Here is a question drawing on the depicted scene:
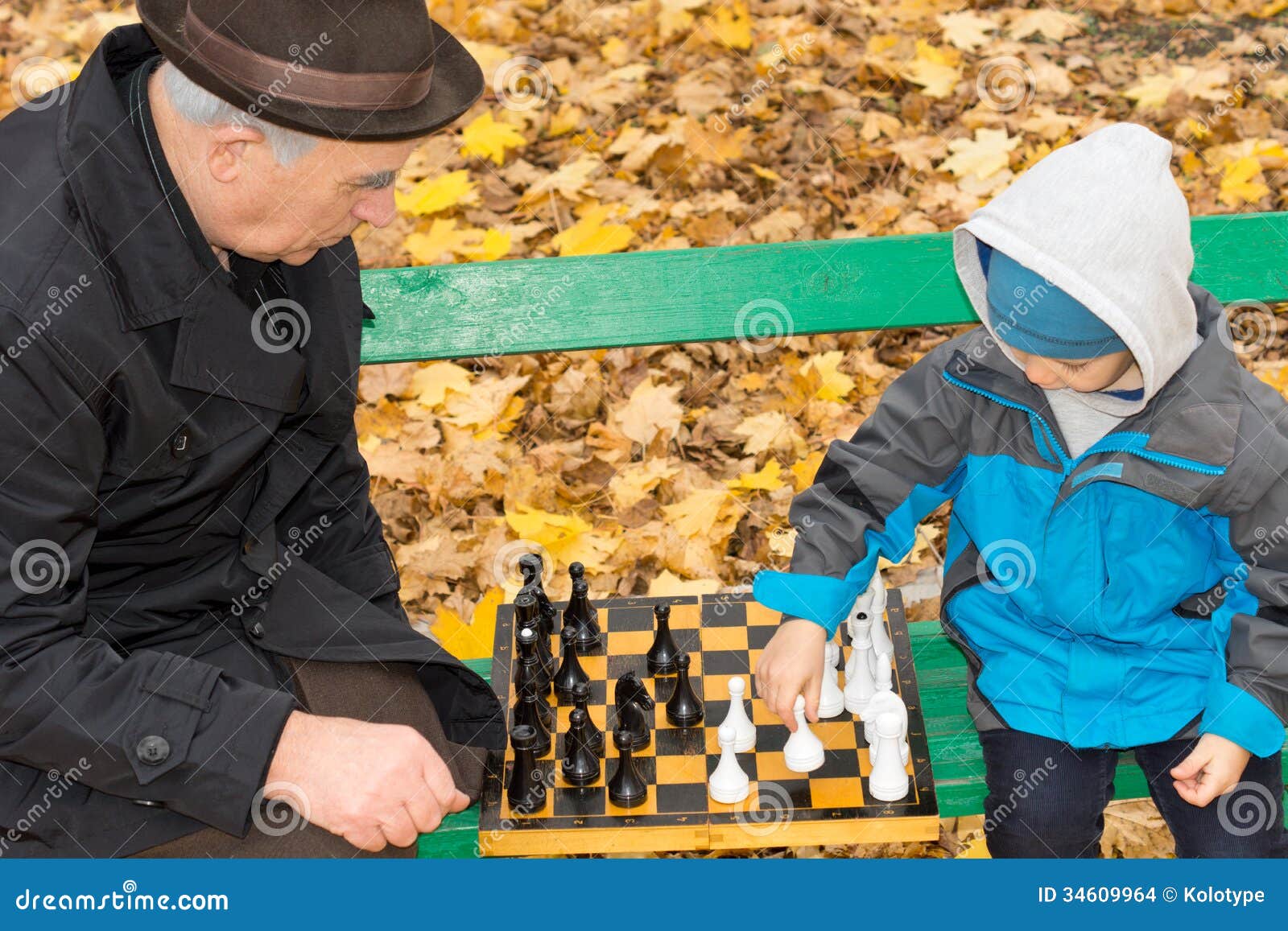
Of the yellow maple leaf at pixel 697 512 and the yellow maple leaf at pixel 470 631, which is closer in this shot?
the yellow maple leaf at pixel 470 631

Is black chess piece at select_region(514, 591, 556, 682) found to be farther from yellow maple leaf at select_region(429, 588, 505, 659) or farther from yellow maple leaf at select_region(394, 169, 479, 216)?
yellow maple leaf at select_region(394, 169, 479, 216)

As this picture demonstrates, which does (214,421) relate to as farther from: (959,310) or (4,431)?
(959,310)

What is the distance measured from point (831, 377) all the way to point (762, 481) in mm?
595

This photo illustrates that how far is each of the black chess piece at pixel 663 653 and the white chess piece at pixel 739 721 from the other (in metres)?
0.25

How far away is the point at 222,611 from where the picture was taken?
10.2 ft

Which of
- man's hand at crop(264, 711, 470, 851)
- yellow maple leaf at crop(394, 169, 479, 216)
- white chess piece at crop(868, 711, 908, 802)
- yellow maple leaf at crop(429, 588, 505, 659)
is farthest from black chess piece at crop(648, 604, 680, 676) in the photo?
yellow maple leaf at crop(394, 169, 479, 216)

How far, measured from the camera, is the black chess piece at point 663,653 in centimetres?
322

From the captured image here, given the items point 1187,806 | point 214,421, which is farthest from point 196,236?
point 1187,806

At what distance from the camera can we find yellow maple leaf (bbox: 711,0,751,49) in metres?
6.72

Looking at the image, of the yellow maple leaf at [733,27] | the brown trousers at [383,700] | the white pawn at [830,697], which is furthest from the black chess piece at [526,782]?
the yellow maple leaf at [733,27]

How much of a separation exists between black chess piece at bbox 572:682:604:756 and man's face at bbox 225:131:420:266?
110 cm

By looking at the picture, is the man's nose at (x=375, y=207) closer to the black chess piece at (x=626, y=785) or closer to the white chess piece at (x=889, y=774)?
the black chess piece at (x=626, y=785)

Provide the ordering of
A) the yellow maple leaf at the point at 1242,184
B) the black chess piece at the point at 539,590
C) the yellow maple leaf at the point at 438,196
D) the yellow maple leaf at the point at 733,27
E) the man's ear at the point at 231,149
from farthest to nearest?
the yellow maple leaf at the point at 733,27 → the yellow maple leaf at the point at 438,196 → the yellow maple leaf at the point at 1242,184 → the black chess piece at the point at 539,590 → the man's ear at the point at 231,149

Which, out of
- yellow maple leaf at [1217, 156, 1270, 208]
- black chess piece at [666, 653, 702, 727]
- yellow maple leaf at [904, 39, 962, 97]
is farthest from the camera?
yellow maple leaf at [904, 39, 962, 97]
